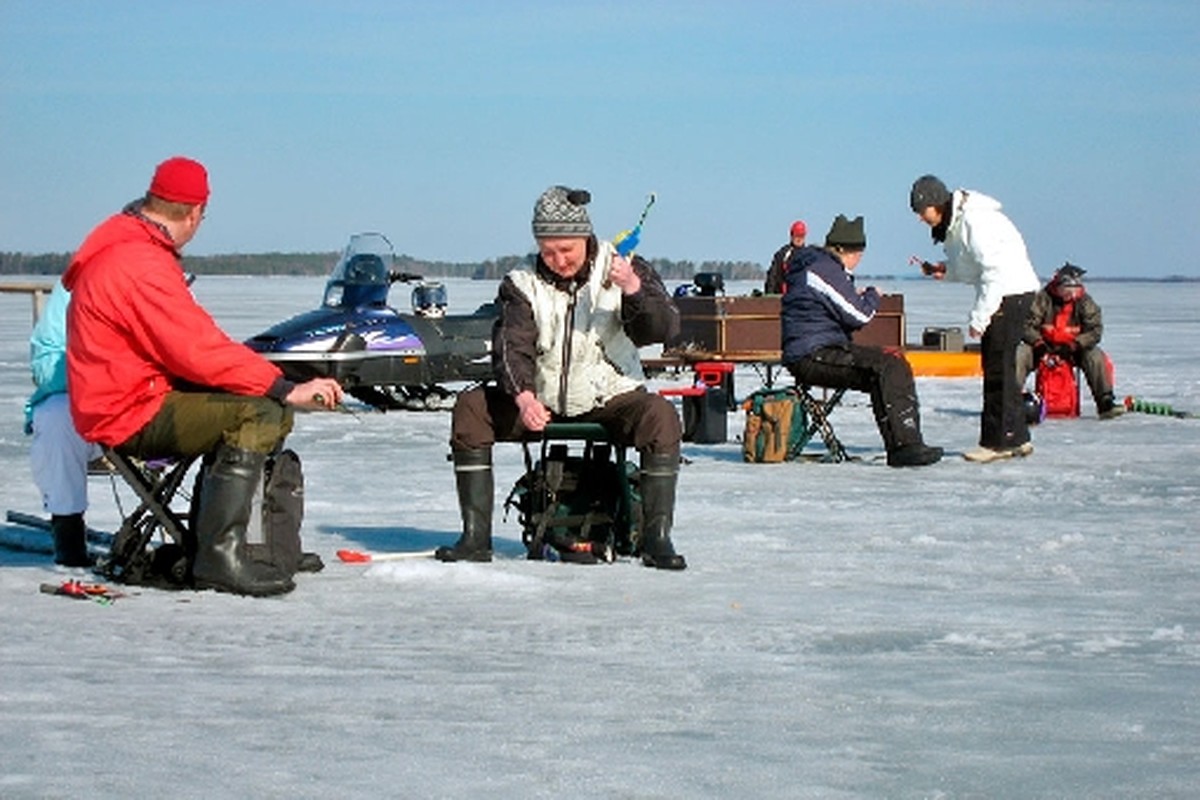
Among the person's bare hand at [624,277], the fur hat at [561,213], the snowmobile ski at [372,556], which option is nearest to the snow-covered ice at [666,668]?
the snowmobile ski at [372,556]

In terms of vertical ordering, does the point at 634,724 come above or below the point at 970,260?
below

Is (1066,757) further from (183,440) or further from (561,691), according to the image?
(183,440)

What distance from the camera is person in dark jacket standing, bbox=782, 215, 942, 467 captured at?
10586mm

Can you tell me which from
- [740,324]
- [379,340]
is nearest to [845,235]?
[740,324]

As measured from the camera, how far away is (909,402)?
10.6 m

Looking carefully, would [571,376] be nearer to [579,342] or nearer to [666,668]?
[579,342]

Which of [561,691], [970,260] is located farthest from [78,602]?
[970,260]

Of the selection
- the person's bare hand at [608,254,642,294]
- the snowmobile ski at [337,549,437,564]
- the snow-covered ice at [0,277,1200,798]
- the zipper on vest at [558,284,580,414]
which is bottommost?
the snow-covered ice at [0,277,1200,798]

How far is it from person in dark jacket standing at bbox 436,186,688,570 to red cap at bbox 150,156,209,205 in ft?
3.69

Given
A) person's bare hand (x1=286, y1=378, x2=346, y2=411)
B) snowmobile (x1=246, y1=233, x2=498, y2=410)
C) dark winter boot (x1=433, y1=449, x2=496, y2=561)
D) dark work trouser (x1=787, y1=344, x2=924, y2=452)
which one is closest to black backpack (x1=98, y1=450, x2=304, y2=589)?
person's bare hand (x1=286, y1=378, x2=346, y2=411)

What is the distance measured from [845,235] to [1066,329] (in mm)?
4408

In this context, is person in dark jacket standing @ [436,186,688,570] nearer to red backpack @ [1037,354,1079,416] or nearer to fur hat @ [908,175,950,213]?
fur hat @ [908,175,950,213]

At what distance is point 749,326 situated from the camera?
574 inches

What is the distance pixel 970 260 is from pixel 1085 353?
388cm
